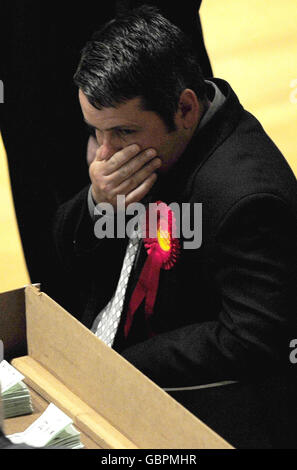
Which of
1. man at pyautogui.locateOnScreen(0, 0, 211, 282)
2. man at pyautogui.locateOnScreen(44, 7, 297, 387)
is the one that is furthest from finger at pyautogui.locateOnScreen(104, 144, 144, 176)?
man at pyautogui.locateOnScreen(0, 0, 211, 282)

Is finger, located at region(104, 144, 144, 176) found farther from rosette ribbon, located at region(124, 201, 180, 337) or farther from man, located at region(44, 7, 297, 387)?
rosette ribbon, located at region(124, 201, 180, 337)

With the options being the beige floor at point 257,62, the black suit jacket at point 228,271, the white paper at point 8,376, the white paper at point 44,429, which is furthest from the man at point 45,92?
the white paper at point 44,429

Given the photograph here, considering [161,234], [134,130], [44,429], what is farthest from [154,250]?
[44,429]

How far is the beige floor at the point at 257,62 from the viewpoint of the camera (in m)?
3.39

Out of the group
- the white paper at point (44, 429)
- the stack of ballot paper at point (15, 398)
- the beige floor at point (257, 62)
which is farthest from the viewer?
the beige floor at point (257, 62)

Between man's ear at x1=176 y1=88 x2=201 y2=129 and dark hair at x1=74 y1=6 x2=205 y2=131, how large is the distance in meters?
0.01

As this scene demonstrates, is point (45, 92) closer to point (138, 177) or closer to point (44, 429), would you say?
point (138, 177)

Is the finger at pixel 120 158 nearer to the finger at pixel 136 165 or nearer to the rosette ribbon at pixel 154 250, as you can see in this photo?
the finger at pixel 136 165

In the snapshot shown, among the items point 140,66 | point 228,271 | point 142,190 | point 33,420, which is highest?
point 140,66

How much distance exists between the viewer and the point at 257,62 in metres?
3.74

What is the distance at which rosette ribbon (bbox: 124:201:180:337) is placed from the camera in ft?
6.01

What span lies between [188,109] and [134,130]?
0.11 metres

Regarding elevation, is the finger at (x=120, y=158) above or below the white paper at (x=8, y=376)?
above

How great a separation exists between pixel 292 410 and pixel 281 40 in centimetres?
235
